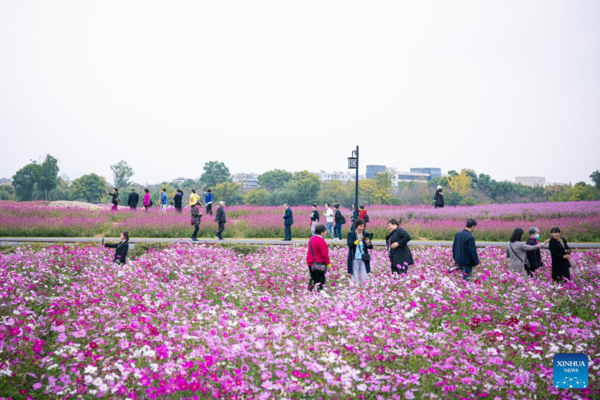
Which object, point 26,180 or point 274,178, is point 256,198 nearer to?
point 274,178

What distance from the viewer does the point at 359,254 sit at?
9.99 m

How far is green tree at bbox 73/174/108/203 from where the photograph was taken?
78.8 metres

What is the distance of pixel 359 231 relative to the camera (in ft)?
32.1

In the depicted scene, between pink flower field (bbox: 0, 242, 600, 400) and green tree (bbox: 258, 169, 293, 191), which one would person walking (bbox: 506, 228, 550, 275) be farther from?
green tree (bbox: 258, 169, 293, 191)

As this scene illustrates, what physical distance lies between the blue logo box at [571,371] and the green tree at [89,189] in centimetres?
8316

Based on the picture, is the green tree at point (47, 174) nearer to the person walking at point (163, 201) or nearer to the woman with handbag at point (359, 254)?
the person walking at point (163, 201)

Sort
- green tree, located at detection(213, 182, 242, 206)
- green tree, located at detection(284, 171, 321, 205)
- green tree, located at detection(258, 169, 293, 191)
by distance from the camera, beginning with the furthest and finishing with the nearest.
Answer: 1. green tree, located at detection(258, 169, 293, 191)
2. green tree, located at detection(213, 182, 242, 206)
3. green tree, located at detection(284, 171, 321, 205)

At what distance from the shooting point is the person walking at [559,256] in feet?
32.4

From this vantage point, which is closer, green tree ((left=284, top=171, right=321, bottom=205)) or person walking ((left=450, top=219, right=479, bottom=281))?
person walking ((left=450, top=219, right=479, bottom=281))

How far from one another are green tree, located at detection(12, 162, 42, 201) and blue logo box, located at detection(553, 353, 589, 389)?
76907 mm

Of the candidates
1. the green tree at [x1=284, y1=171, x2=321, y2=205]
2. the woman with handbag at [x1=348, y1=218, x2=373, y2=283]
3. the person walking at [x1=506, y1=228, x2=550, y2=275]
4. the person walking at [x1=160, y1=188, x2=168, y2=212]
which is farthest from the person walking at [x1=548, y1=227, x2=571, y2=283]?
the green tree at [x1=284, y1=171, x2=321, y2=205]

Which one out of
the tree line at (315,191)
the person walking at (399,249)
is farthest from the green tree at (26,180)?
the person walking at (399,249)

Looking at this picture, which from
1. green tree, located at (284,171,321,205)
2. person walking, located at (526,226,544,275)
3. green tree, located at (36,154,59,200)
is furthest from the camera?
green tree, located at (284,171,321,205)

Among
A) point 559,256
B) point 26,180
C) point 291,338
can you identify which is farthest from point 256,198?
point 291,338
